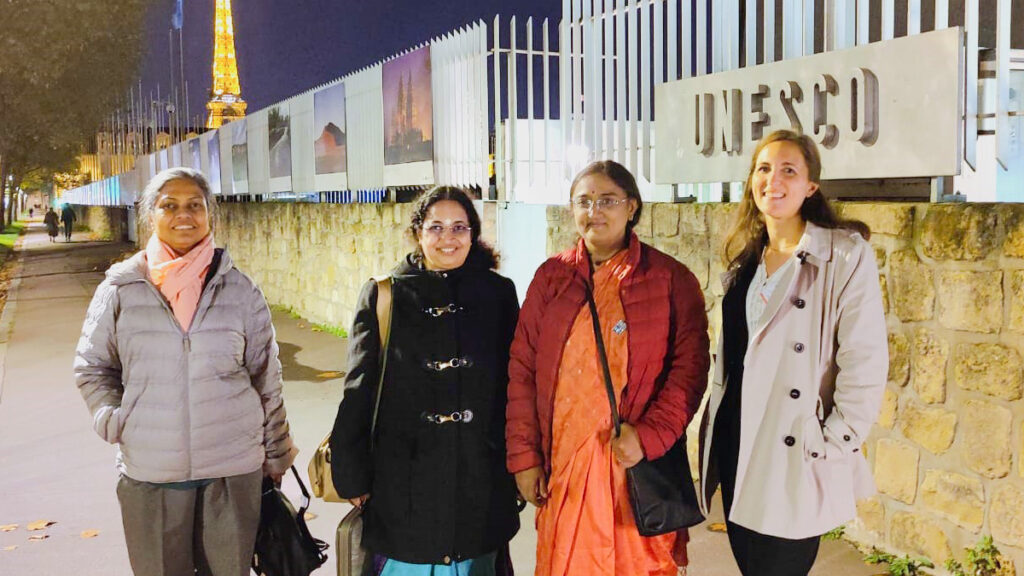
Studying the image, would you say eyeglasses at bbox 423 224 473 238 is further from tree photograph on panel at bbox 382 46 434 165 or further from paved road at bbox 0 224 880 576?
tree photograph on panel at bbox 382 46 434 165

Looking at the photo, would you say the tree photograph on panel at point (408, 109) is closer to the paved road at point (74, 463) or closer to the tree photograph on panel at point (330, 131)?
the tree photograph on panel at point (330, 131)

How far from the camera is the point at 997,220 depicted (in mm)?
3369

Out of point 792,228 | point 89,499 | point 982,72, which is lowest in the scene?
point 89,499

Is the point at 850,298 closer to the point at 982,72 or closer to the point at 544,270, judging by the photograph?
the point at 544,270

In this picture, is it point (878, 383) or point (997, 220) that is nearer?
point (878, 383)

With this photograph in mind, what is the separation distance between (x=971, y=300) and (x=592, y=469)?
1.75 metres

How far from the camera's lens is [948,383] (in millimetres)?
3623

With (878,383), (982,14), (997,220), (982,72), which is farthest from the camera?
(982,14)

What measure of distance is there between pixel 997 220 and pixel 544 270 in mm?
1756

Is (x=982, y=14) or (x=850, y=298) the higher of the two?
(x=982, y=14)

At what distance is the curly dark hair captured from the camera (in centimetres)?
303

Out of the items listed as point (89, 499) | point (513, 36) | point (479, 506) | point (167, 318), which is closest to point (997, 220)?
point (479, 506)

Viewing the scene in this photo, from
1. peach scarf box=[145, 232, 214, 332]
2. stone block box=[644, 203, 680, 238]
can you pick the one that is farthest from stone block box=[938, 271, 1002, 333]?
peach scarf box=[145, 232, 214, 332]

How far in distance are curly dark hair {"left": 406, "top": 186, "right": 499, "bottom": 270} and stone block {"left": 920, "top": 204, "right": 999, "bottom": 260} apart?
183 centimetres
